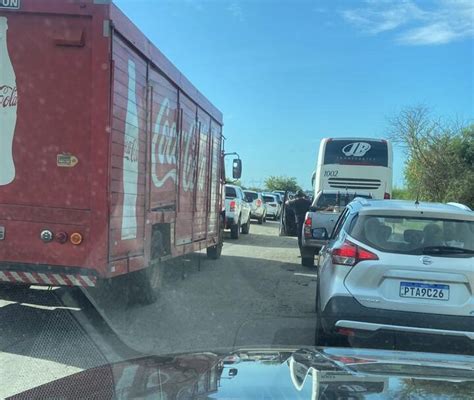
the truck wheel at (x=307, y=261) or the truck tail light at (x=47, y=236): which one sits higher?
the truck tail light at (x=47, y=236)

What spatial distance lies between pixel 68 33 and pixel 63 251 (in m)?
2.23

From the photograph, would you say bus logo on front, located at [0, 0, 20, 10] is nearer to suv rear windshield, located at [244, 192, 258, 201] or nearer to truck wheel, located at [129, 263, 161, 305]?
truck wheel, located at [129, 263, 161, 305]

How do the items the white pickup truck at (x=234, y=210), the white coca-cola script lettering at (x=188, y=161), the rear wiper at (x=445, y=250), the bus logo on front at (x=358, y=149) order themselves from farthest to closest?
the white pickup truck at (x=234, y=210) → the bus logo on front at (x=358, y=149) → the white coca-cola script lettering at (x=188, y=161) → the rear wiper at (x=445, y=250)

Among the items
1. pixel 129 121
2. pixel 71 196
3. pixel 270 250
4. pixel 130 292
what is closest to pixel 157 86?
pixel 129 121

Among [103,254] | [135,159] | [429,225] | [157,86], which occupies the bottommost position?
[103,254]

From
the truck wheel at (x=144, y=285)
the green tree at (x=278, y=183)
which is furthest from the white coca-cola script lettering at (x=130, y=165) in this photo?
the green tree at (x=278, y=183)

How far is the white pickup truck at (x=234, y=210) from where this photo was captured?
18.9 m

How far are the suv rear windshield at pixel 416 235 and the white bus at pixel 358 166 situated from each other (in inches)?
439

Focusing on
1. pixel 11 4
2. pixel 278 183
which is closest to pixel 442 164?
pixel 11 4

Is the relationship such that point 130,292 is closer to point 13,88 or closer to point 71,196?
point 71,196

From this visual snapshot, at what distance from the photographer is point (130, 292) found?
8.06 metres

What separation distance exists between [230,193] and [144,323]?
42.8 ft

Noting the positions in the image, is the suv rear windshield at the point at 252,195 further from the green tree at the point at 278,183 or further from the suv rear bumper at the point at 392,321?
the green tree at the point at 278,183

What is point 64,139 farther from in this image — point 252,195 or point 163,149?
point 252,195
